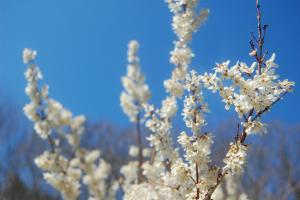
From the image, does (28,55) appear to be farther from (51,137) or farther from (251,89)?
(251,89)

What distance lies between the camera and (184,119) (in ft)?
9.46

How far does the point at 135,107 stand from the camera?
619 cm

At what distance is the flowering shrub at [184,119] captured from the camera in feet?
8.06

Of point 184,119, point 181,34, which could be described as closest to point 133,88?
point 181,34

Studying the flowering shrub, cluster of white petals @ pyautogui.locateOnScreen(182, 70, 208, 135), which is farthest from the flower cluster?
cluster of white petals @ pyautogui.locateOnScreen(182, 70, 208, 135)

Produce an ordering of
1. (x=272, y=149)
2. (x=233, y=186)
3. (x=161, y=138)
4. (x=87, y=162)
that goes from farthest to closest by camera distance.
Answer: (x=272, y=149) → (x=233, y=186) → (x=87, y=162) → (x=161, y=138)

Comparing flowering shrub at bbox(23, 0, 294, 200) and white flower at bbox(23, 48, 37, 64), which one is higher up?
white flower at bbox(23, 48, 37, 64)

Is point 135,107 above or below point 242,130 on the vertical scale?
above

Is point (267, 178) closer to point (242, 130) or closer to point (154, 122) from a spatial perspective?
point (154, 122)

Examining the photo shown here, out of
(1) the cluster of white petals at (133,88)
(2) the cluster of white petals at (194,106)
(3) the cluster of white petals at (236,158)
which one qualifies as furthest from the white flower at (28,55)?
A: (3) the cluster of white petals at (236,158)

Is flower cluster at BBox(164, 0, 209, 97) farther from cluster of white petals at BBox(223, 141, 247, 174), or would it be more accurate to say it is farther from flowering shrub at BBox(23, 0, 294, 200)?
cluster of white petals at BBox(223, 141, 247, 174)

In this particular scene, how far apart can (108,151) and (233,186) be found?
1174 centimetres

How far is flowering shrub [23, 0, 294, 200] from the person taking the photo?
2.46m

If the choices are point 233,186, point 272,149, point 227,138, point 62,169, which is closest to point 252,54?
point 62,169
